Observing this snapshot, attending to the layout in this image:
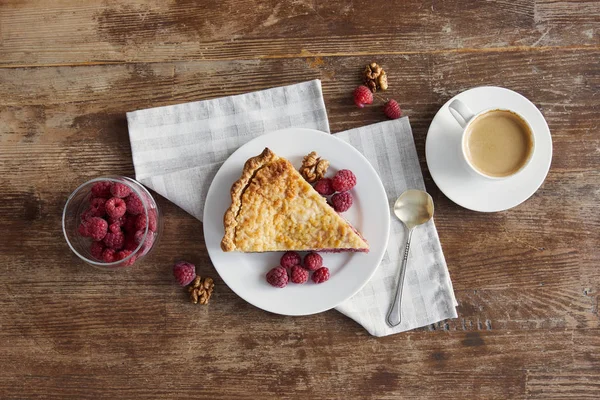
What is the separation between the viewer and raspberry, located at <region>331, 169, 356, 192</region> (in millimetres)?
2840

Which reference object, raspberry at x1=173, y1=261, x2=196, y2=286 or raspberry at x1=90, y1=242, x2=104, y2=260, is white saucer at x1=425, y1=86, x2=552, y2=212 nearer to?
raspberry at x1=173, y1=261, x2=196, y2=286

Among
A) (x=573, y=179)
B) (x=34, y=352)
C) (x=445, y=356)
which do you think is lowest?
(x=445, y=356)

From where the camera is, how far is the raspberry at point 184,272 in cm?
298

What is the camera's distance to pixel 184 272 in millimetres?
2984

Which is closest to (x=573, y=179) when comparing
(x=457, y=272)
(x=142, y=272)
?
(x=457, y=272)

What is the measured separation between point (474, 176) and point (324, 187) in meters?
0.80

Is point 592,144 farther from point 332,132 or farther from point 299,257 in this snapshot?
point 299,257

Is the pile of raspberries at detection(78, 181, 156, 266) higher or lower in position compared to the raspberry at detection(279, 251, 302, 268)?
higher

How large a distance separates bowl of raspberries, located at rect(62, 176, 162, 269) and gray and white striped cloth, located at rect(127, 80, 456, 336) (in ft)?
0.63

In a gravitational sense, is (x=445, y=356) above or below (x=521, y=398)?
above

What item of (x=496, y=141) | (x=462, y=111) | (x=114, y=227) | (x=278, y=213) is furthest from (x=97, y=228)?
(x=496, y=141)

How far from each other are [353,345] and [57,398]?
1.69 meters

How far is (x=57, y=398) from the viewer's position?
10.2 ft

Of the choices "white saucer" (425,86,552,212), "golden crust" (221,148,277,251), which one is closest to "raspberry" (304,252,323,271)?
"golden crust" (221,148,277,251)
